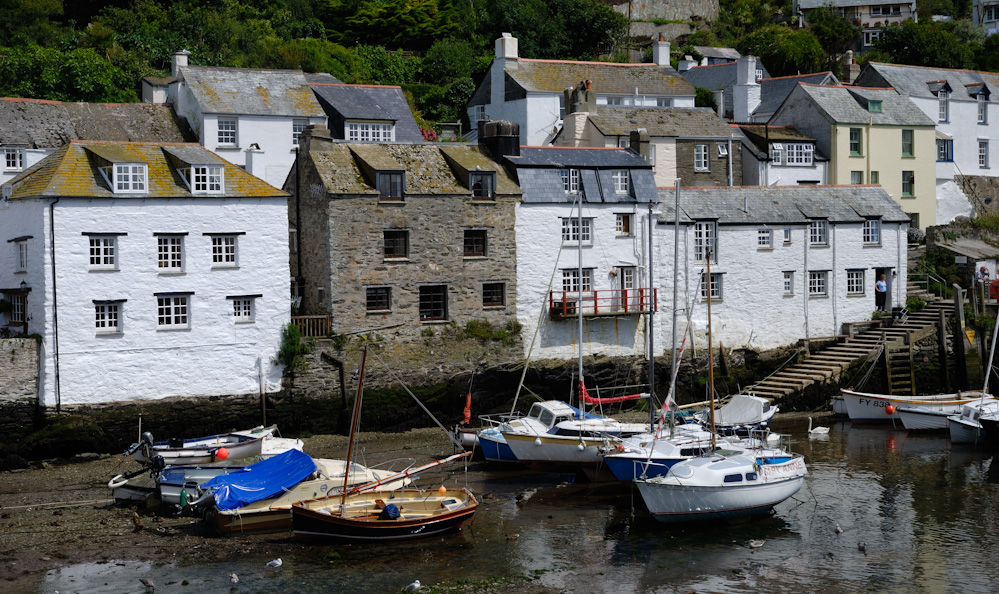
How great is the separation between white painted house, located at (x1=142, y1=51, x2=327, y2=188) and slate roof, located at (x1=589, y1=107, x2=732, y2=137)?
1331 cm

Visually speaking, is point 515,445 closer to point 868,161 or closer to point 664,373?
point 664,373

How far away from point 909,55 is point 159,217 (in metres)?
63.5

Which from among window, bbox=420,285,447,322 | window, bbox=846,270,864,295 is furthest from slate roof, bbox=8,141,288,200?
window, bbox=846,270,864,295

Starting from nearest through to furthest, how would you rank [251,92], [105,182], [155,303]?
[105,182]
[155,303]
[251,92]

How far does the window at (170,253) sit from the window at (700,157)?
2636 cm

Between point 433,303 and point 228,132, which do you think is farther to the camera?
point 228,132

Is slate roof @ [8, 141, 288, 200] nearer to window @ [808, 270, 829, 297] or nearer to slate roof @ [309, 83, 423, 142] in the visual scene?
slate roof @ [309, 83, 423, 142]

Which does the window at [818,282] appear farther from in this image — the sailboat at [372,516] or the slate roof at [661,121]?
the sailboat at [372,516]

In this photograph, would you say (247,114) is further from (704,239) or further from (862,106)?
(862,106)

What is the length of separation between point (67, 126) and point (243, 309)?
1640cm

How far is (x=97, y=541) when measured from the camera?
27516mm

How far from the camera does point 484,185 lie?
139 ft

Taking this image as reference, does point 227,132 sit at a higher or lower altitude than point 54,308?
higher

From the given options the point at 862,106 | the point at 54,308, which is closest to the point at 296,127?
the point at 54,308
